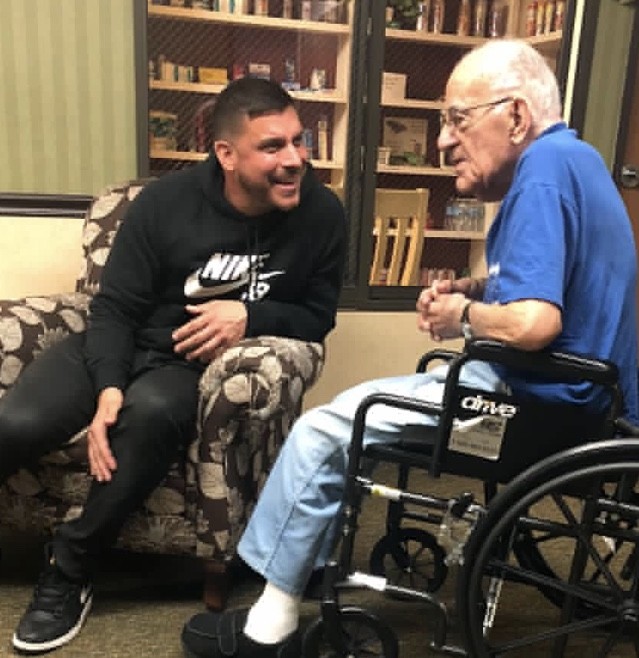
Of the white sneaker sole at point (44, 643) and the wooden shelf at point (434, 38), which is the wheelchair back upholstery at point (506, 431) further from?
the wooden shelf at point (434, 38)

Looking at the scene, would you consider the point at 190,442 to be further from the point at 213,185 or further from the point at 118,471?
the point at 213,185

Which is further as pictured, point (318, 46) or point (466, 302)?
point (318, 46)

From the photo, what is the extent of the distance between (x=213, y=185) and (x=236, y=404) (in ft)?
1.94

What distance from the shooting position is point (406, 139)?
113 inches

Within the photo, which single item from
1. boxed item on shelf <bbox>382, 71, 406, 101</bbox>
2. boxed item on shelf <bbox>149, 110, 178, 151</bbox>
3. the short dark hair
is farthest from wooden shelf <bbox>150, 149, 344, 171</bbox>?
the short dark hair

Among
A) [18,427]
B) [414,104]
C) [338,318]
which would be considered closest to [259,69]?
[414,104]

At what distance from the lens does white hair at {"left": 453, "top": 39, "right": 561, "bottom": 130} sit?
3.95 feet

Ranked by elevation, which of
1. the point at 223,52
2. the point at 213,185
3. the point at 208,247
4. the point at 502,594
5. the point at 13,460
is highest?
the point at 223,52

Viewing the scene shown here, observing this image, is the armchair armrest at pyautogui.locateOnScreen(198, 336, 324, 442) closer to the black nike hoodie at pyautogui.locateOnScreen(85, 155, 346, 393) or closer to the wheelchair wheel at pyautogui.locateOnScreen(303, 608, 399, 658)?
the black nike hoodie at pyautogui.locateOnScreen(85, 155, 346, 393)

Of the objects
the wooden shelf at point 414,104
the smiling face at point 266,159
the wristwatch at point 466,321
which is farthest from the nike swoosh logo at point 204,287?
the wooden shelf at point 414,104

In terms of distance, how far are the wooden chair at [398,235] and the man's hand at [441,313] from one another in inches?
55.7

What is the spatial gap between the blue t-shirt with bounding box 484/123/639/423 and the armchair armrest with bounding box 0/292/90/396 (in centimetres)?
111

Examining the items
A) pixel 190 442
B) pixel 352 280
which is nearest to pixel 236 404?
pixel 190 442

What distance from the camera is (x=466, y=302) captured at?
1226 millimetres
